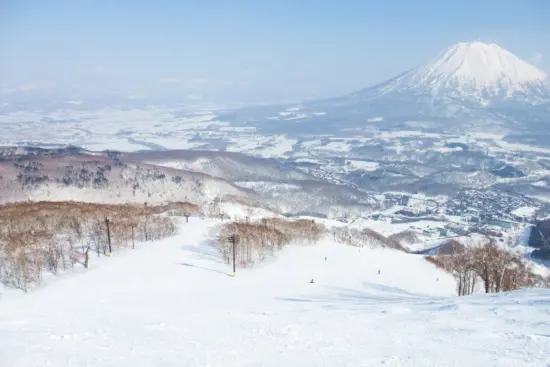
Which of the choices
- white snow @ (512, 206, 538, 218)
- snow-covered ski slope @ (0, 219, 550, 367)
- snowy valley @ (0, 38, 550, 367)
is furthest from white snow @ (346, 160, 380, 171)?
snow-covered ski slope @ (0, 219, 550, 367)

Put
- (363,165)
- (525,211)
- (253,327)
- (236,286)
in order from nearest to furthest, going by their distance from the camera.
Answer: (253,327) < (236,286) < (525,211) < (363,165)

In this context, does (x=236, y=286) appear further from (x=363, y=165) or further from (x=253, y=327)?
(x=363, y=165)

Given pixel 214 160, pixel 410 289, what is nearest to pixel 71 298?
pixel 410 289

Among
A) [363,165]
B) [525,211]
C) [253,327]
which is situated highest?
[253,327]

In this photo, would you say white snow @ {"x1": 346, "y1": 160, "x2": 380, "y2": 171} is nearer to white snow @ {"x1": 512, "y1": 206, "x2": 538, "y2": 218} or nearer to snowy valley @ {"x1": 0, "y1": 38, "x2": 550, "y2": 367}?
white snow @ {"x1": 512, "y1": 206, "x2": 538, "y2": 218}

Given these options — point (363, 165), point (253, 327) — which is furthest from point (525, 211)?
point (253, 327)

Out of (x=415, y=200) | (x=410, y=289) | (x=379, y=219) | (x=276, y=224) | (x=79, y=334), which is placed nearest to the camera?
(x=79, y=334)

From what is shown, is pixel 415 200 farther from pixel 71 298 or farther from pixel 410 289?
pixel 71 298

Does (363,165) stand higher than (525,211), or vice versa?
(363,165)
